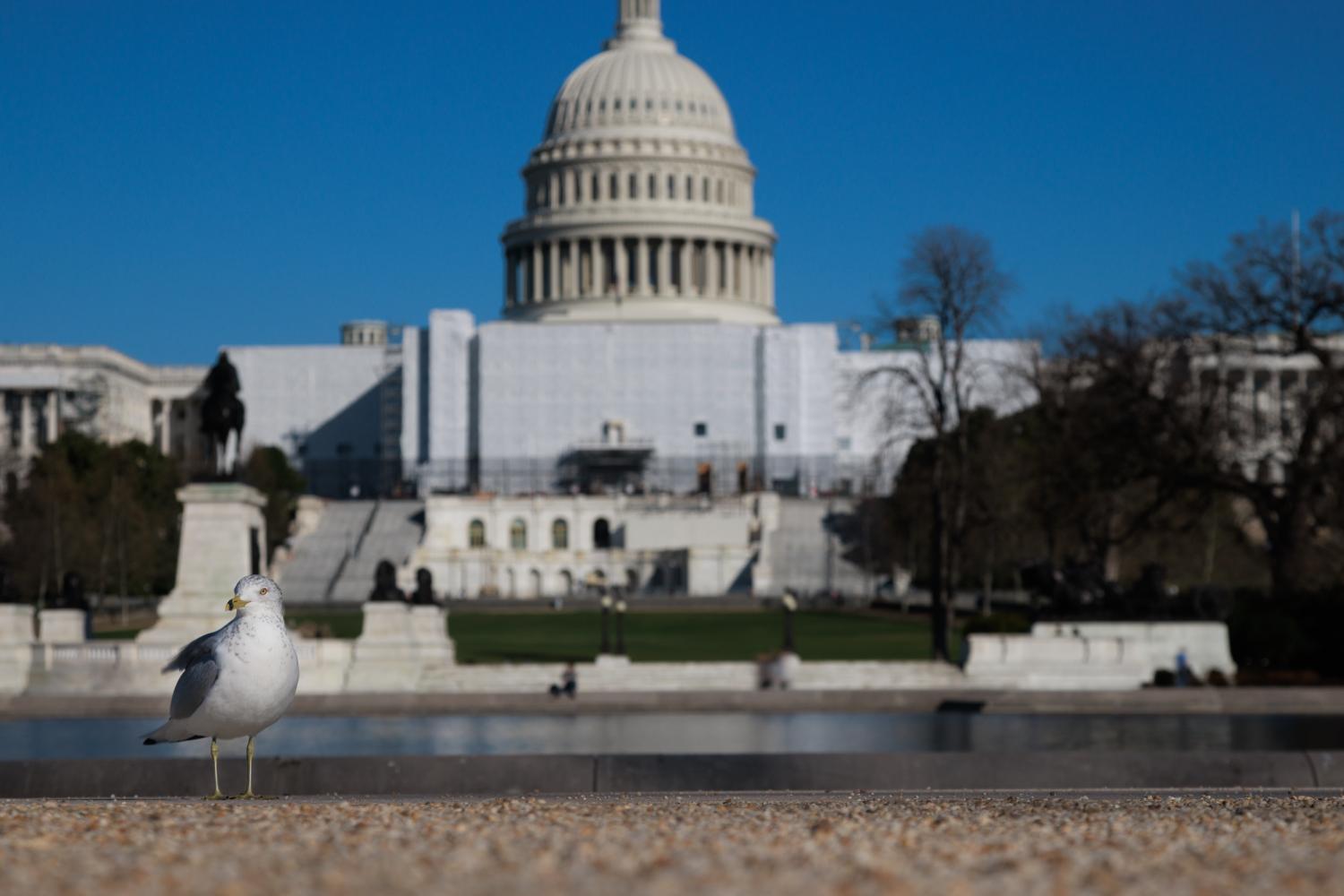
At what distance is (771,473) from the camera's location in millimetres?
134250

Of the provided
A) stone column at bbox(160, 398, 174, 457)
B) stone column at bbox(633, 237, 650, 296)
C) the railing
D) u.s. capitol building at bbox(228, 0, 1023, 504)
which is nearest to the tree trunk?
u.s. capitol building at bbox(228, 0, 1023, 504)

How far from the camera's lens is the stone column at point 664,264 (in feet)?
465

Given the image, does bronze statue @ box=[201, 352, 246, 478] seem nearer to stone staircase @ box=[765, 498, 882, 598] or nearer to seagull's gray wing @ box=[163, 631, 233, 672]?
seagull's gray wing @ box=[163, 631, 233, 672]

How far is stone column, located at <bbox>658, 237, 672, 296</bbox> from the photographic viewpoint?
141750 mm

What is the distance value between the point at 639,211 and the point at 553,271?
25.2ft

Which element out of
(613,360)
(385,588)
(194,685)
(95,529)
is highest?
(613,360)

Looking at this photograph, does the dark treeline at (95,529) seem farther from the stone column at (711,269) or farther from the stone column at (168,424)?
the stone column at (168,424)

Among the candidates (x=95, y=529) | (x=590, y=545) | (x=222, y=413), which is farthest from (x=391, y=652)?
(x=590, y=545)

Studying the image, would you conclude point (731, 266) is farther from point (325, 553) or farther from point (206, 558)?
point (206, 558)

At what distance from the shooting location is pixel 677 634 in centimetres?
5759

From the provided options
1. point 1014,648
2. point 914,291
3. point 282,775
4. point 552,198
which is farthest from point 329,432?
point 282,775

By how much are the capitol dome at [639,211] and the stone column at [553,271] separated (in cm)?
9

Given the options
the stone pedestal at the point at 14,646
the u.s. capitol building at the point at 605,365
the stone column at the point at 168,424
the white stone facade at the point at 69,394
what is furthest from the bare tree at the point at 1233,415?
the stone column at the point at 168,424

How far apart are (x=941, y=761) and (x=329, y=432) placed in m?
134
